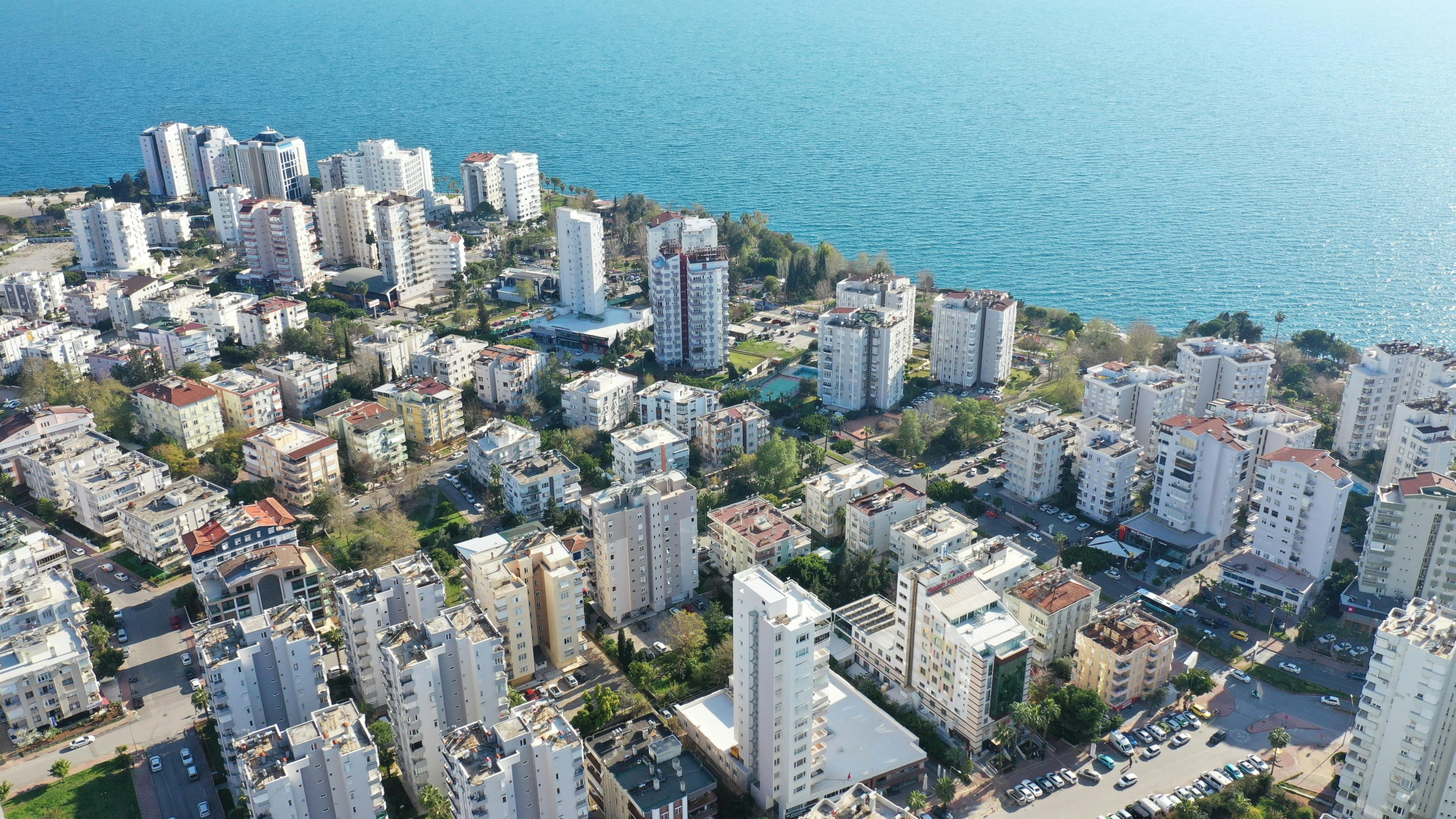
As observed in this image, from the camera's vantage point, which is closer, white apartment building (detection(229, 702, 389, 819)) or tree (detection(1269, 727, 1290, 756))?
white apartment building (detection(229, 702, 389, 819))

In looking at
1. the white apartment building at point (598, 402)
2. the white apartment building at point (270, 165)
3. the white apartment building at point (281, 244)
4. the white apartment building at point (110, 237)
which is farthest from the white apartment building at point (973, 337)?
the white apartment building at point (270, 165)

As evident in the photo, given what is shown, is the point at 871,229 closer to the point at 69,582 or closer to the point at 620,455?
the point at 620,455

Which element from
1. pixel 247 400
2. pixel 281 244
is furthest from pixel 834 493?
pixel 281 244

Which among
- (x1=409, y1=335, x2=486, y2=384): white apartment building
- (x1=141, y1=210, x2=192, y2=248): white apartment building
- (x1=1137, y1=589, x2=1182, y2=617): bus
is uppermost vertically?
(x1=141, y1=210, x2=192, y2=248): white apartment building

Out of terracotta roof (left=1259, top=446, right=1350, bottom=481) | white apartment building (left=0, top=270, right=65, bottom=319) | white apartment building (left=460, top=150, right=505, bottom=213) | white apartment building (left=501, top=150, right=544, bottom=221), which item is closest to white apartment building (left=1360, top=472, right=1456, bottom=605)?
terracotta roof (left=1259, top=446, right=1350, bottom=481)

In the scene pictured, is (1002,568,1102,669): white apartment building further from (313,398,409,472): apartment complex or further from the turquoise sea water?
the turquoise sea water

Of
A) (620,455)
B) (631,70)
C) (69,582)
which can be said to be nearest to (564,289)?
(620,455)

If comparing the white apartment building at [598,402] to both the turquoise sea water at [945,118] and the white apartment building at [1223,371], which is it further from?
the turquoise sea water at [945,118]
